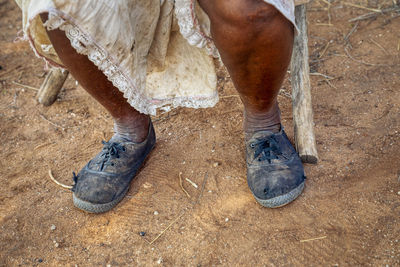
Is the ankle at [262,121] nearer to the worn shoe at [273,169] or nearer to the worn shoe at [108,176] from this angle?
the worn shoe at [273,169]

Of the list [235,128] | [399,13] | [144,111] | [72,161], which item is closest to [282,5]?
[144,111]

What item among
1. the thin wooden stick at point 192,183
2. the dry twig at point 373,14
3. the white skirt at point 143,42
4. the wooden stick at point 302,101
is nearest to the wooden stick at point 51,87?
the white skirt at point 143,42

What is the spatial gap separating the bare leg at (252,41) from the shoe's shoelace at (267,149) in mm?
200

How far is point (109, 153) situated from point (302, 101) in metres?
0.84

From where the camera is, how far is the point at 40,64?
2.72 m

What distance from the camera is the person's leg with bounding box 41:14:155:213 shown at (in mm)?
1348

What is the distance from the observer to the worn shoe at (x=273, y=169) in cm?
134

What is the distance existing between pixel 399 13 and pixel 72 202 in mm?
2347

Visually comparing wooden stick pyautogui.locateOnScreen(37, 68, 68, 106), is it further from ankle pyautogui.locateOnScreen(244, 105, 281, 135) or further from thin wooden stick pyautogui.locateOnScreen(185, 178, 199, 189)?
ankle pyautogui.locateOnScreen(244, 105, 281, 135)

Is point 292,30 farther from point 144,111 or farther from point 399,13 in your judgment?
point 399,13


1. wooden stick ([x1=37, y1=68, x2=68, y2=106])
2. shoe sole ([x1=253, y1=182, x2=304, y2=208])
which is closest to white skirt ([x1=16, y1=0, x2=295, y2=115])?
shoe sole ([x1=253, y1=182, x2=304, y2=208])

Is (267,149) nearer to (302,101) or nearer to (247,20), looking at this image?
(302,101)

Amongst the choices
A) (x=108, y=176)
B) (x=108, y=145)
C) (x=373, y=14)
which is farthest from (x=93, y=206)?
(x=373, y=14)

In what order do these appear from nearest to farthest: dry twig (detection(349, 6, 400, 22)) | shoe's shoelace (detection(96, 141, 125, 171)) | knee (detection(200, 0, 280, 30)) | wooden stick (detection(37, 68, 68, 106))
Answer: knee (detection(200, 0, 280, 30)) < shoe's shoelace (detection(96, 141, 125, 171)) < wooden stick (detection(37, 68, 68, 106)) < dry twig (detection(349, 6, 400, 22))
